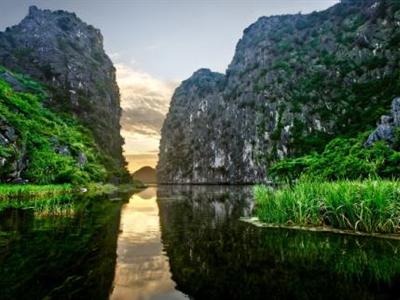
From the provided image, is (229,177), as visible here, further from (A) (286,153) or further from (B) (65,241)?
(B) (65,241)

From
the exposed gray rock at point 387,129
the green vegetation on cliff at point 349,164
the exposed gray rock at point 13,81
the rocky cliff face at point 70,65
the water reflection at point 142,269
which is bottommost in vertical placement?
the water reflection at point 142,269

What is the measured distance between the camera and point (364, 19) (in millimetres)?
154750

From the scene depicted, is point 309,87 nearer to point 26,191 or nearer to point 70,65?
point 70,65

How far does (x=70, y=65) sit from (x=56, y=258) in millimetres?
151363

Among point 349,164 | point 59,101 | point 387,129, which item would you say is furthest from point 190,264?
point 59,101

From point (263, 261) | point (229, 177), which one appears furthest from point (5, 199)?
point (229, 177)

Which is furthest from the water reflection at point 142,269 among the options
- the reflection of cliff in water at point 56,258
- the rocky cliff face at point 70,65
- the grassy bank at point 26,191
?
the rocky cliff face at point 70,65

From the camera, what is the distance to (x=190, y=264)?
1387cm

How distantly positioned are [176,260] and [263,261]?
3.48m

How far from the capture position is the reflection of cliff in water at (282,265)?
34.7 feet

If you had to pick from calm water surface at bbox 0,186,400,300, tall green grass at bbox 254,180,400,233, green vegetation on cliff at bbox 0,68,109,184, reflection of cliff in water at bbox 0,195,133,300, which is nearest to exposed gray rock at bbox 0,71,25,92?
green vegetation on cliff at bbox 0,68,109,184

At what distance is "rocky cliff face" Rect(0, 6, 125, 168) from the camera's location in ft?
459

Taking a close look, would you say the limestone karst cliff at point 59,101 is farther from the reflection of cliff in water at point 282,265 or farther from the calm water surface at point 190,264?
the reflection of cliff in water at point 282,265

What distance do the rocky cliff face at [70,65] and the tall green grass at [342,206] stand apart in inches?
3999
